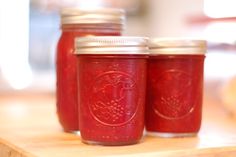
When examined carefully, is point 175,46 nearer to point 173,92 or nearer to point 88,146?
point 173,92

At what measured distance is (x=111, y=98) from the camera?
652 millimetres

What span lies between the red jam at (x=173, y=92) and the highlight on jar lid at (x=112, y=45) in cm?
9

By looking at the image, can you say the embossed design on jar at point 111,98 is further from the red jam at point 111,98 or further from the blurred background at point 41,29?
the blurred background at point 41,29

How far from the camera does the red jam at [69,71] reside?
765 mm

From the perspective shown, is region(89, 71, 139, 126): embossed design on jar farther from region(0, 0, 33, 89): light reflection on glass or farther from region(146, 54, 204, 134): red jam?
region(0, 0, 33, 89): light reflection on glass

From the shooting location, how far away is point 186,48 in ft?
2.40

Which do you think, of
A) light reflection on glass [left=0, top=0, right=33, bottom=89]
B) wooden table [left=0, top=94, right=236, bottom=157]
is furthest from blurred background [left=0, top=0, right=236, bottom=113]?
wooden table [left=0, top=94, right=236, bottom=157]

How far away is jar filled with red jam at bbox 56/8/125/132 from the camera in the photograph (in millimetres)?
760

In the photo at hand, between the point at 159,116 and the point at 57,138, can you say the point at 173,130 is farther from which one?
the point at 57,138

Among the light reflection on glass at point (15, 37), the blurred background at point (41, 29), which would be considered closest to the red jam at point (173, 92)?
the blurred background at point (41, 29)

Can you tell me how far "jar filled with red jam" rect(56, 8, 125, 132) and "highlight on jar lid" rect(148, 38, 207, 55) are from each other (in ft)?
0.22

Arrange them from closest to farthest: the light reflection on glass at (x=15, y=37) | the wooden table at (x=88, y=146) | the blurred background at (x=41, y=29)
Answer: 1. the wooden table at (x=88, y=146)
2. the blurred background at (x=41, y=29)
3. the light reflection on glass at (x=15, y=37)

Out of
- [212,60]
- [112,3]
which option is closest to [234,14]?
[212,60]

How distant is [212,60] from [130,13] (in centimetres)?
84
